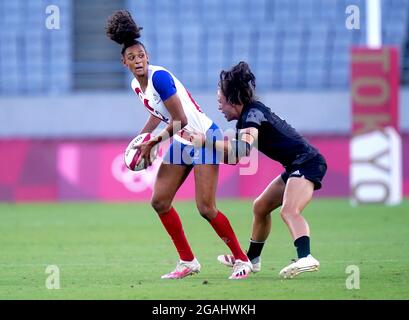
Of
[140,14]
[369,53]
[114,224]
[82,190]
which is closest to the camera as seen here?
[114,224]

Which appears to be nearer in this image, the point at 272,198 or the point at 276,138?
the point at 276,138

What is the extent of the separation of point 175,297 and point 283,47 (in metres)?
16.9

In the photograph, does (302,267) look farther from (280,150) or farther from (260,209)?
(280,150)

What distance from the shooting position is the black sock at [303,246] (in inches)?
337

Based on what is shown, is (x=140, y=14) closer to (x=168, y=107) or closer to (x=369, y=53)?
(x=369, y=53)

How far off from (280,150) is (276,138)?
0.13m

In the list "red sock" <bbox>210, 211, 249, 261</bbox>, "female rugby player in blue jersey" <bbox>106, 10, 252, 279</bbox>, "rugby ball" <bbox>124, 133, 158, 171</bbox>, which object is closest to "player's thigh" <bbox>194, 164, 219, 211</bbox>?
"female rugby player in blue jersey" <bbox>106, 10, 252, 279</bbox>

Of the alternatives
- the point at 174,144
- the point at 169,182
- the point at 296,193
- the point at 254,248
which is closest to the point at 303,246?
the point at 296,193

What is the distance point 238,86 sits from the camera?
8719 millimetres

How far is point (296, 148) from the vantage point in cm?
888

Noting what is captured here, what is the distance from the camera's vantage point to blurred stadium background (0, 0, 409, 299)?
65.8 feet

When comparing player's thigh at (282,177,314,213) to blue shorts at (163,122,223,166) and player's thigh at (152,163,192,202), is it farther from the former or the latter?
player's thigh at (152,163,192,202)

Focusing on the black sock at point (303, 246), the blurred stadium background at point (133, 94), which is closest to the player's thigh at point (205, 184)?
the black sock at point (303, 246)

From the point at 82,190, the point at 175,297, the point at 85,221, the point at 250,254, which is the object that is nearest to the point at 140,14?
the point at 82,190
